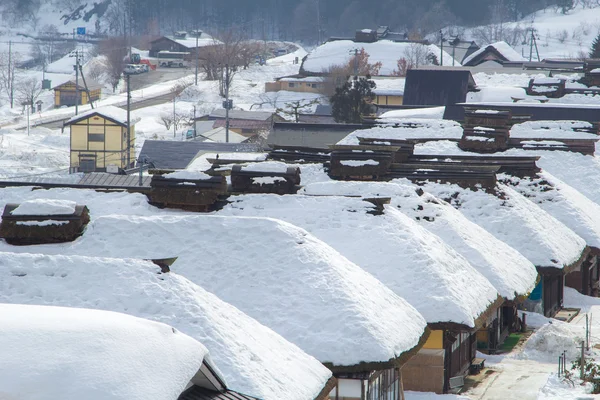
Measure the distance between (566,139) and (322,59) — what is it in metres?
81.8

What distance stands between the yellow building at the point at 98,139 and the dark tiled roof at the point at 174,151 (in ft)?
56.5

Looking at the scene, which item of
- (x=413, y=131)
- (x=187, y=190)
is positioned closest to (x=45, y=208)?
(x=187, y=190)

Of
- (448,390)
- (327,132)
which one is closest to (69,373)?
(448,390)

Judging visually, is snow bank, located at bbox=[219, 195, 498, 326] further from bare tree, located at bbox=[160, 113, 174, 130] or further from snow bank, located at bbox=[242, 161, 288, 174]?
bare tree, located at bbox=[160, 113, 174, 130]

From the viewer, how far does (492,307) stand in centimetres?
2005

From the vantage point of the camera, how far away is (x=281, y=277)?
16.0 meters

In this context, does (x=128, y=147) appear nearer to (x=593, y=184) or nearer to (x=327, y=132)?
(x=327, y=132)

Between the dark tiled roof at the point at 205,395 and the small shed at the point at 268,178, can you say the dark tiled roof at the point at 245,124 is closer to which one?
the small shed at the point at 268,178

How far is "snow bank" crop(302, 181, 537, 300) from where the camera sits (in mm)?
21859

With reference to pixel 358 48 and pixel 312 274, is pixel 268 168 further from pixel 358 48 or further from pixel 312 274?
pixel 358 48

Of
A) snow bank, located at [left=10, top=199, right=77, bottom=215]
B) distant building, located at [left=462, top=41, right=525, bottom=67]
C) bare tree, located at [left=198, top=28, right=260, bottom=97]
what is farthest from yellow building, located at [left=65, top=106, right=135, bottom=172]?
snow bank, located at [left=10, top=199, right=77, bottom=215]

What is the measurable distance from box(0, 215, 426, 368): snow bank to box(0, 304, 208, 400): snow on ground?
17.1ft

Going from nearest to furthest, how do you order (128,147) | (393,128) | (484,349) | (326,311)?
(326,311), (484,349), (393,128), (128,147)

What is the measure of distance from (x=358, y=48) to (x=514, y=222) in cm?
9917
